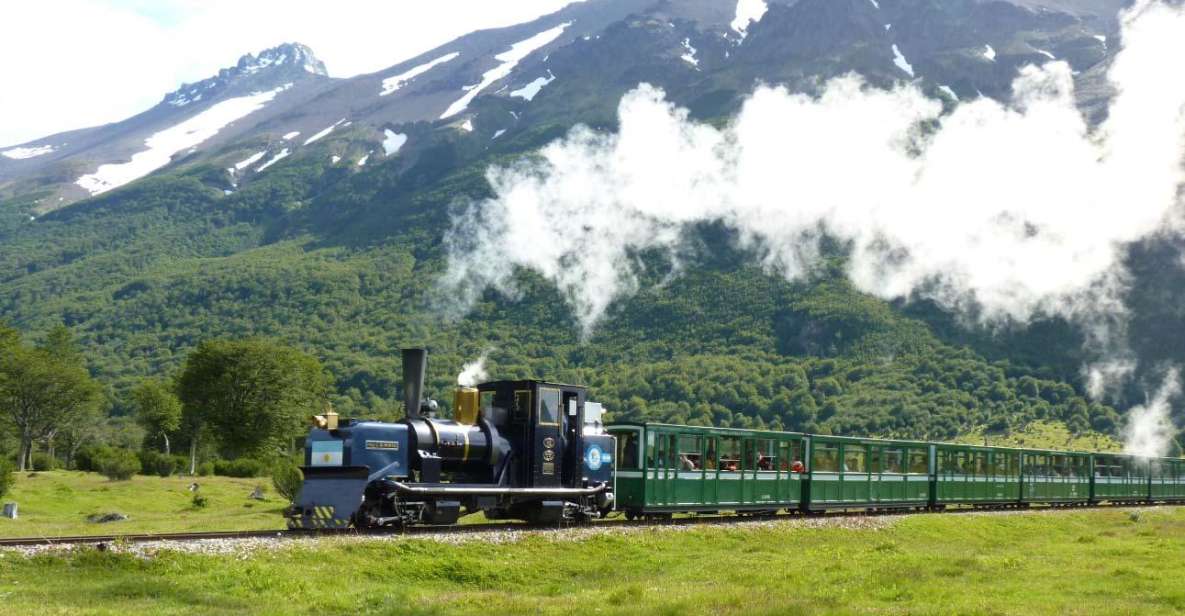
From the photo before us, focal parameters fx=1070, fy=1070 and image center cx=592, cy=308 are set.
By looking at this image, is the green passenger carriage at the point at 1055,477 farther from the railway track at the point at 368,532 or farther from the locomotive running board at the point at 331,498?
the locomotive running board at the point at 331,498

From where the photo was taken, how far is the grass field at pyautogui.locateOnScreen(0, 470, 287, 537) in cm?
3125

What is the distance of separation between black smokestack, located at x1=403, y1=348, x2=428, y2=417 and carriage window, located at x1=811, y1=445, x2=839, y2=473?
15267 millimetres

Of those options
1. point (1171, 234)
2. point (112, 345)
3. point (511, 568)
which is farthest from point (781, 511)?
point (112, 345)

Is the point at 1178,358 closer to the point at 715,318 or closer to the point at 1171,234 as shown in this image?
the point at 1171,234

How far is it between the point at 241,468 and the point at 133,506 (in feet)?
91.6

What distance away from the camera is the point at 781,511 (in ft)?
127

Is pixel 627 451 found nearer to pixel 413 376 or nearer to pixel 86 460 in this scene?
pixel 413 376

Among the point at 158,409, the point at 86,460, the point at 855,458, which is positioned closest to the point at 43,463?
the point at 86,460

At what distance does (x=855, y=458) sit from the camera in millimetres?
36844

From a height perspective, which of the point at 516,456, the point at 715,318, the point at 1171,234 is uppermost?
the point at 1171,234

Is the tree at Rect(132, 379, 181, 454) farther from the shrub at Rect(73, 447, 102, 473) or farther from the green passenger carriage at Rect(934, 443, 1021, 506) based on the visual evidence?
the green passenger carriage at Rect(934, 443, 1021, 506)

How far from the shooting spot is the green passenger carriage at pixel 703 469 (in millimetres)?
29016

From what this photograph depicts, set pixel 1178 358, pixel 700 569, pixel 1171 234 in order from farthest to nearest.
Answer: pixel 1171 234 → pixel 1178 358 → pixel 700 569

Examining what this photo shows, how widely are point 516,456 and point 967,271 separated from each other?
→ 16577 centimetres
